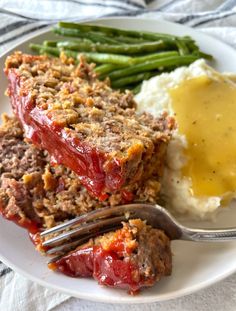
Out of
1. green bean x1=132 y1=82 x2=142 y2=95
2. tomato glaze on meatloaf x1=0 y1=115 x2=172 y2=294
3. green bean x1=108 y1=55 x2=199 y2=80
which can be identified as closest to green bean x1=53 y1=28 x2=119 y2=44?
green bean x1=108 y1=55 x2=199 y2=80

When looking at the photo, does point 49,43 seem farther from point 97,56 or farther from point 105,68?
point 105,68

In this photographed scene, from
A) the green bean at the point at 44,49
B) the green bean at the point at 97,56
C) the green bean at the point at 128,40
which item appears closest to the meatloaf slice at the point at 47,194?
the green bean at the point at 97,56

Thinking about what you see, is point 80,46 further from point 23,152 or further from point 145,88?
point 23,152

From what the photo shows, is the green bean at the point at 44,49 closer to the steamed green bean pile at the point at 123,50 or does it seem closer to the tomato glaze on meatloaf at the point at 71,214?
the steamed green bean pile at the point at 123,50

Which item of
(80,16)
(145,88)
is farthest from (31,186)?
(80,16)

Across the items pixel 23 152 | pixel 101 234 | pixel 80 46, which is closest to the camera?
pixel 101 234

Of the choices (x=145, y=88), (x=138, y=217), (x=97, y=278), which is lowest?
(x=97, y=278)
